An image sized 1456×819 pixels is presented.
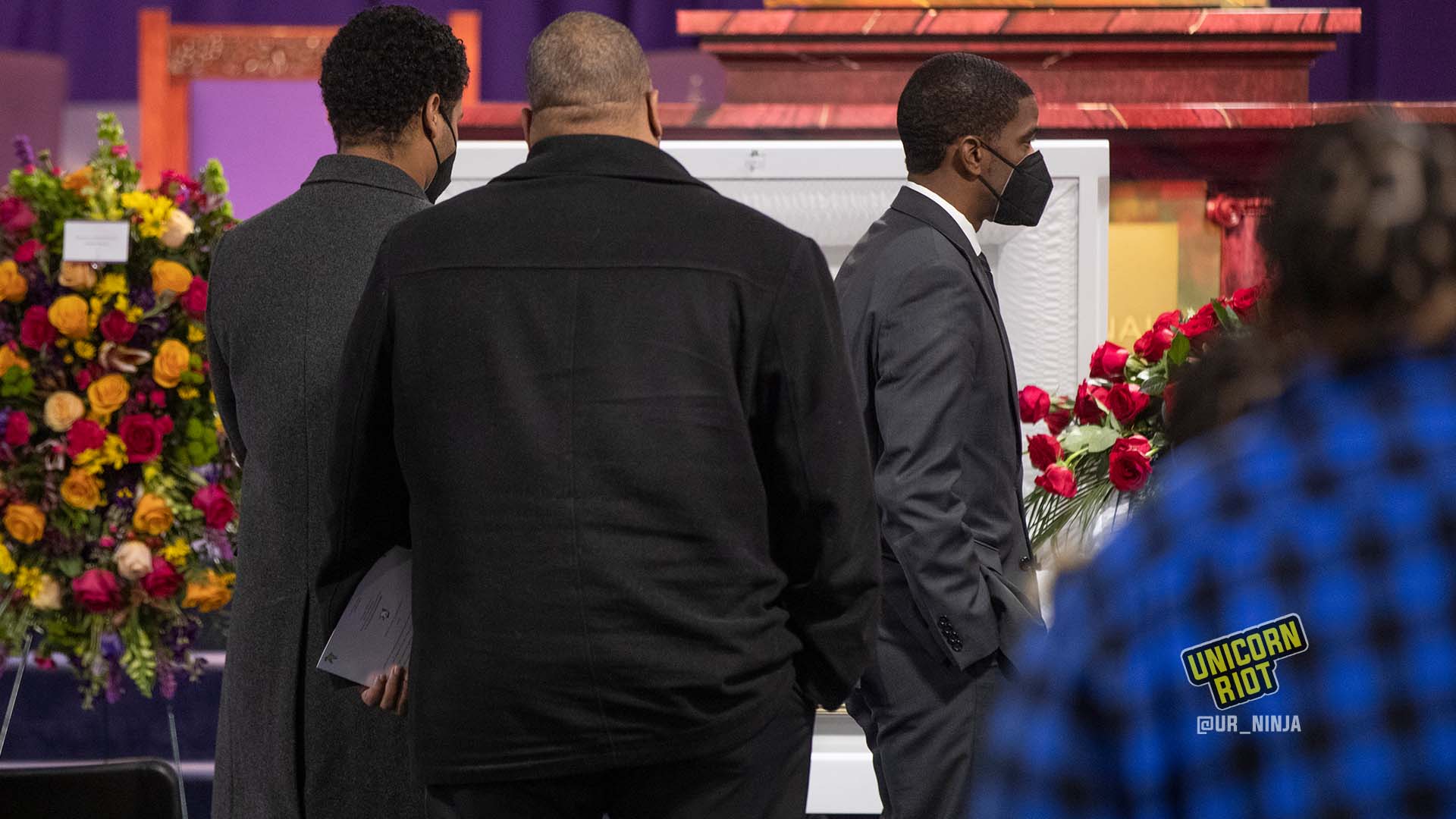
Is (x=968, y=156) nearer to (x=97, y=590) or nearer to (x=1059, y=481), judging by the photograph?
(x=1059, y=481)

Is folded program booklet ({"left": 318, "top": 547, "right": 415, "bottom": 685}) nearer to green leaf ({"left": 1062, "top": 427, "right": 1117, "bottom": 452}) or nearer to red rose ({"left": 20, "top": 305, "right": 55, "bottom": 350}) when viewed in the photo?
green leaf ({"left": 1062, "top": 427, "right": 1117, "bottom": 452})

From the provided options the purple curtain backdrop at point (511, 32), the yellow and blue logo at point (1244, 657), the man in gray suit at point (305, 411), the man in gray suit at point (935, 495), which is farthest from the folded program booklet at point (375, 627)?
the purple curtain backdrop at point (511, 32)

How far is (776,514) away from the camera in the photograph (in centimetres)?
136

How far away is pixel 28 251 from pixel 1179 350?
1814mm

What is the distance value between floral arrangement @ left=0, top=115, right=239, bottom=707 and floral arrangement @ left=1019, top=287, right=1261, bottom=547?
1326 mm

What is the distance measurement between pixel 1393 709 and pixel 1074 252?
1.99 meters

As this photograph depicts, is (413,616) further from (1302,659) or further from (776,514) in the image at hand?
(1302,659)

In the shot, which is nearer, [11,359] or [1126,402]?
[1126,402]

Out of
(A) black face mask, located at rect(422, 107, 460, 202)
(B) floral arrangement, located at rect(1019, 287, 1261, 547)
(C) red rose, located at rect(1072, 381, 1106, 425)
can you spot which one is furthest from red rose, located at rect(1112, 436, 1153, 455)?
(A) black face mask, located at rect(422, 107, 460, 202)

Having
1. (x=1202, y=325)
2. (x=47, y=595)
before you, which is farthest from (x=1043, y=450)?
(x=47, y=595)

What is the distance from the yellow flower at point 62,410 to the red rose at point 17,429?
4cm

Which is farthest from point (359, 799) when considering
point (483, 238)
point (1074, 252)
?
point (1074, 252)

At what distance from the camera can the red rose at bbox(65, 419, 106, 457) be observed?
2477mm

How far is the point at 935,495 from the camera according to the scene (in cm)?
173
